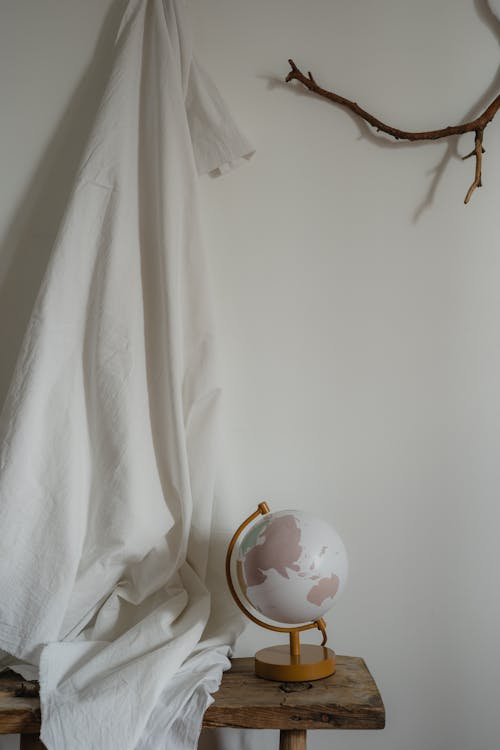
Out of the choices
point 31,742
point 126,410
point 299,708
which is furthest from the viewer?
point 126,410

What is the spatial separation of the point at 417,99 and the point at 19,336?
826mm

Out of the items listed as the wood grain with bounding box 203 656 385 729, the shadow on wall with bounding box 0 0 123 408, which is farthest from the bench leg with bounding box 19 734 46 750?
the shadow on wall with bounding box 0 0 123 408

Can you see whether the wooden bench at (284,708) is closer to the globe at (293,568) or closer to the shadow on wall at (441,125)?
the globe at (293,568)

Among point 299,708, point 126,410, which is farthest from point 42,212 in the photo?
point 299,708

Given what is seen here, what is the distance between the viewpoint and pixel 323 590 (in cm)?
99

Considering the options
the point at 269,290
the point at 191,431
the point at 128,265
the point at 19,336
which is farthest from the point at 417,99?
the point at 19,336

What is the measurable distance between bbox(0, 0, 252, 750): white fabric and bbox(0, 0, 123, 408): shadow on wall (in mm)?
78

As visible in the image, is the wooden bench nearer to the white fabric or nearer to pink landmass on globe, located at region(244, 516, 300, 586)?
the white fabric

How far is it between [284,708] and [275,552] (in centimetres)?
19

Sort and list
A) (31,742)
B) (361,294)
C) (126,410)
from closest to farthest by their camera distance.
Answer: (31,742) → (126,410) → (361,294)

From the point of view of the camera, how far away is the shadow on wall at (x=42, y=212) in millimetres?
1280

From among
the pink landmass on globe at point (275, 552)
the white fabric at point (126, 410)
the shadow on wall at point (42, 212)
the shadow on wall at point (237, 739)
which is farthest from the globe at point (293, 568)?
the shadow on wall at point (42, 212)

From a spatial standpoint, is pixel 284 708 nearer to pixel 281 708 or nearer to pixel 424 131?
pixel 281 708

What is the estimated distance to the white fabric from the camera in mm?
1050
